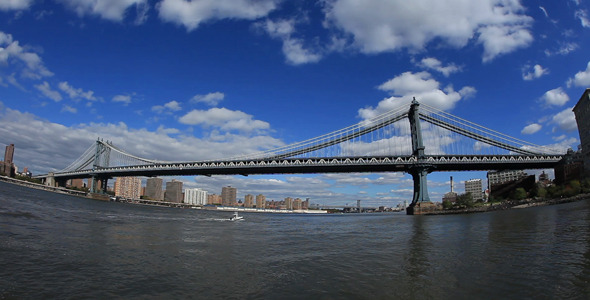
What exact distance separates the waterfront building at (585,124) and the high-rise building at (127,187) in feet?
492

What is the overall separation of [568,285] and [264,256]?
26.5 ft

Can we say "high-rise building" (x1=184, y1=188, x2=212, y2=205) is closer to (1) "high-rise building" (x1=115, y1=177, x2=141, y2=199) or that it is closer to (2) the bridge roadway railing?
(1) "high-rise building" (x1=115, y1=177, x2=141, y2=199)

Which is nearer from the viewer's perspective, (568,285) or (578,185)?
(568,285)

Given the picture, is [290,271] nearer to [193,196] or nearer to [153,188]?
[153,188]

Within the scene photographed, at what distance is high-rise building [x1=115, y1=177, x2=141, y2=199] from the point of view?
135 meters

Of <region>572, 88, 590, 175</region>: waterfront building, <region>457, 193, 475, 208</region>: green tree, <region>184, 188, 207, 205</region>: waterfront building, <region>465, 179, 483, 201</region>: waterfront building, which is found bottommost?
<region>184, 188, 207, 205</region>: waterfront building

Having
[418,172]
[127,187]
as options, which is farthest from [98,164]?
[418,172]

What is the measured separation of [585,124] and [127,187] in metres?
156

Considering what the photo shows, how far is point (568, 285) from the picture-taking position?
6047 mm

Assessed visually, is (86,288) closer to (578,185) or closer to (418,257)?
(418,257)

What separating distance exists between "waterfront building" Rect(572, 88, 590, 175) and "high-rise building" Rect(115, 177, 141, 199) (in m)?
150

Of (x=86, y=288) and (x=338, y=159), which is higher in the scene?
(x=338, y=159)

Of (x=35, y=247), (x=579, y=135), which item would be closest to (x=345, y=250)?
(x=35, y=247)

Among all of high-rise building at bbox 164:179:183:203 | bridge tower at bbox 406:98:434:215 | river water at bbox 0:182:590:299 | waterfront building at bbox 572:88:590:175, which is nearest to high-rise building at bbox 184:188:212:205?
high-rise building at bbox 164:179:183:203
